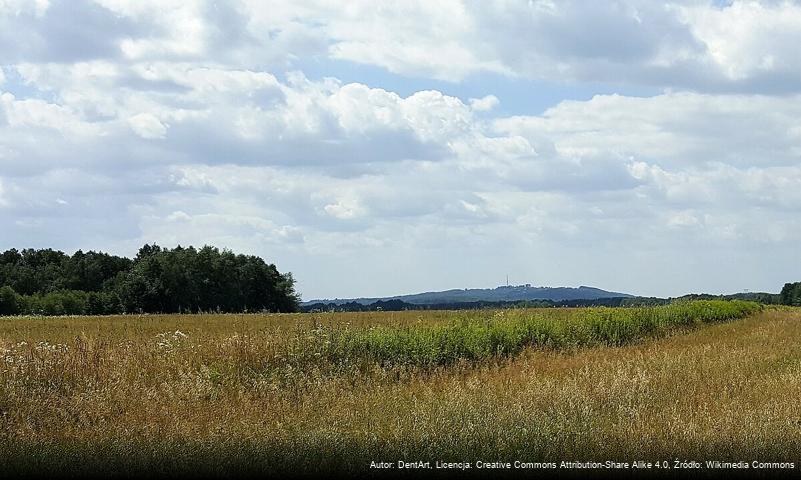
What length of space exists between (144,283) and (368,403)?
9310cm

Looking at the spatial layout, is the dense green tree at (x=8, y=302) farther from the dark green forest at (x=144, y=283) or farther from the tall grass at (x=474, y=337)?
the tall grass at (x=474, y=337)

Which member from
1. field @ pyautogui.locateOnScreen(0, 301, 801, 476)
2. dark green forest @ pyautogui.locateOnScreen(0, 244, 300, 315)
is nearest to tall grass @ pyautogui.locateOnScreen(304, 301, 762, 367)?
field @ pyautogui.locateOnScreen(0, 301, 801, 476)

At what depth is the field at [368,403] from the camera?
9.24m

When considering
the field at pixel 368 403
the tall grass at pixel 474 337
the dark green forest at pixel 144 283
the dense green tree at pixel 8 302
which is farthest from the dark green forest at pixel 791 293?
the field at pixel 368 403

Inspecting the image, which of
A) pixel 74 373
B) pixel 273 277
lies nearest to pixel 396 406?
pixel 74 373

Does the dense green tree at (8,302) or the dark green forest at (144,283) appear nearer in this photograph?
the dense green tree at (8,302)

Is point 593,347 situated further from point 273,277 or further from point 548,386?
point 273,277

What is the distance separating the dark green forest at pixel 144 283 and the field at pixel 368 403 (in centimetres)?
7228

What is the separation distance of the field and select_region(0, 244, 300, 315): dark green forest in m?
72.3

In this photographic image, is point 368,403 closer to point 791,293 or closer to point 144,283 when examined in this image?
point 144,283

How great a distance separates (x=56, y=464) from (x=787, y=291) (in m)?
188

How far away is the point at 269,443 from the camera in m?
9.90

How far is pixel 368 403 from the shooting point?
488 inches

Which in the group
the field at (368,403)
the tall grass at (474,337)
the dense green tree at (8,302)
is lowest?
the field at (368,403)
